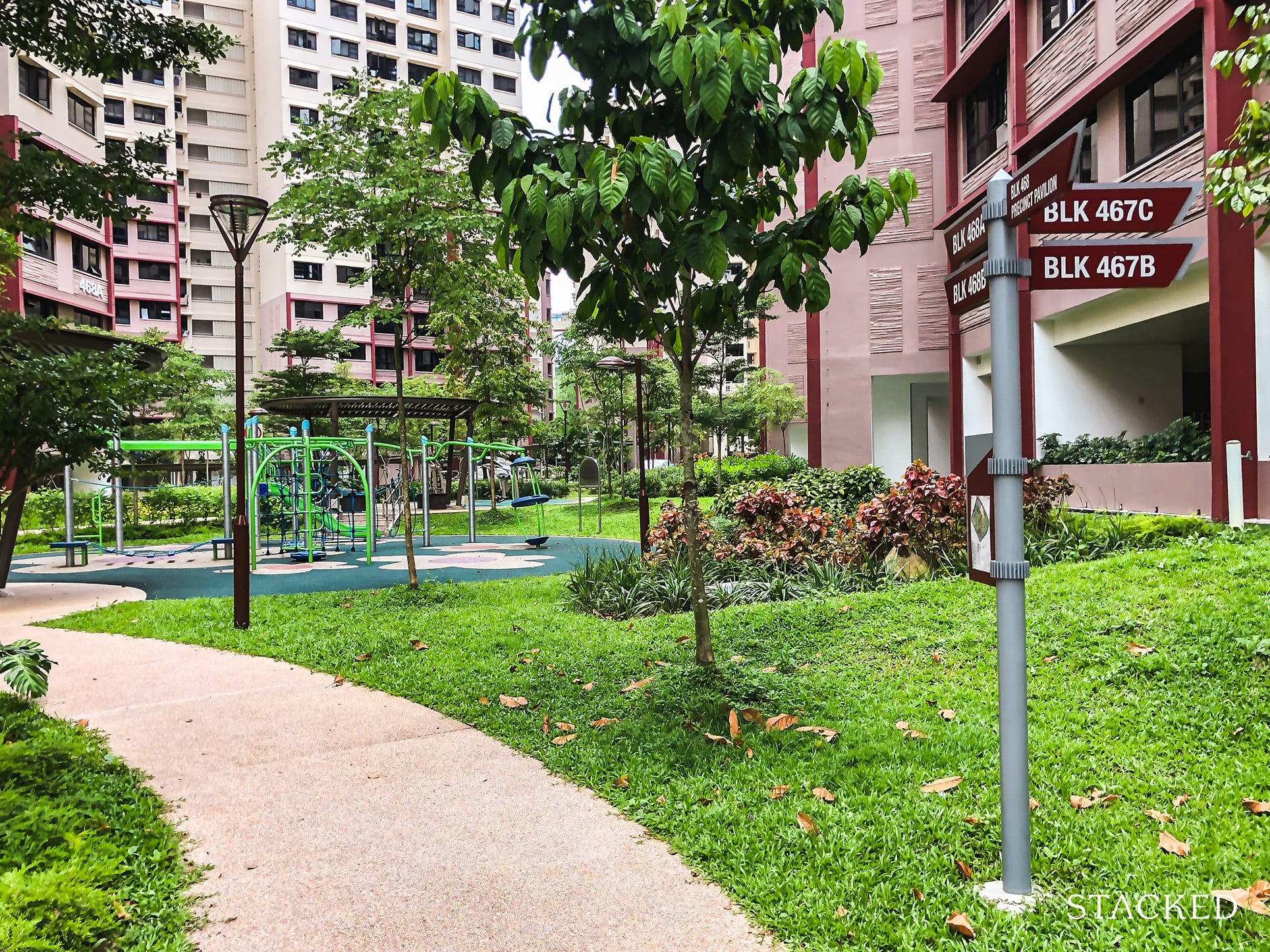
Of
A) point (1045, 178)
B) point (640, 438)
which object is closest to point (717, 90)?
point (1045, 178)

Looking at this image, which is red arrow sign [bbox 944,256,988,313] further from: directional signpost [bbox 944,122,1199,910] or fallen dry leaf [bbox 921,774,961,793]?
fallen dry leaf [bbox 921,774,961,793]

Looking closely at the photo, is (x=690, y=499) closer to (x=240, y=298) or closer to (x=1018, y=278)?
(x=1018, y=278)

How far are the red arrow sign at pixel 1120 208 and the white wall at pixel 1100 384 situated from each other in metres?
15.2

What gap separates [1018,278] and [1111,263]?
29 cm

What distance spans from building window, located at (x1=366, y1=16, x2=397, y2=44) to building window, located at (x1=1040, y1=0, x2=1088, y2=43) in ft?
174

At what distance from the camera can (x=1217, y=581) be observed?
686cm

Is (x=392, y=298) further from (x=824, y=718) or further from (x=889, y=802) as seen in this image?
(x=889, y=802)

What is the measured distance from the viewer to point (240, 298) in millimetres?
9555

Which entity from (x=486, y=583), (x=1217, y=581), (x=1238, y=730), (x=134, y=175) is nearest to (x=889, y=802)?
(x=1238, y=730)

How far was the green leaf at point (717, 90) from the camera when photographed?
4.07m

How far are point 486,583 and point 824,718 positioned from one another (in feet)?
22.7

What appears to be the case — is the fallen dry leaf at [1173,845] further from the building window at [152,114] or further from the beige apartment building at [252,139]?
the building window at [152,114]

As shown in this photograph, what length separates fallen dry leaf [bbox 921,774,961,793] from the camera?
13.2 ft

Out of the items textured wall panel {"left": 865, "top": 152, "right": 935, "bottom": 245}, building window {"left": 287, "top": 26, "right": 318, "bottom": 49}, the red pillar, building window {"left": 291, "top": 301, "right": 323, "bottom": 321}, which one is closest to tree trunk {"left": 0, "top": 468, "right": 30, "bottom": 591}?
the red pillar
